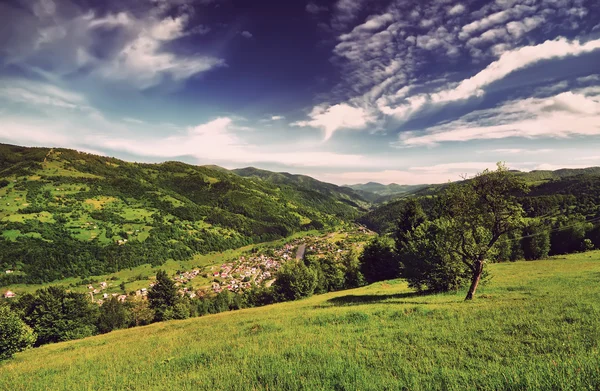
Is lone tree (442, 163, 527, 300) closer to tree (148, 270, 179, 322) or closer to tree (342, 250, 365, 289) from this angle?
tree (342, 250, 365, 289)

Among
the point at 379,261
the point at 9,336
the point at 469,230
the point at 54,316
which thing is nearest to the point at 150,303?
the point at 54,316

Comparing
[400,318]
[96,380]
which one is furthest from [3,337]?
[400,318]

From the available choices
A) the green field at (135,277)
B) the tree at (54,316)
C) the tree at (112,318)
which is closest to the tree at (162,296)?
the tree at (54,316)

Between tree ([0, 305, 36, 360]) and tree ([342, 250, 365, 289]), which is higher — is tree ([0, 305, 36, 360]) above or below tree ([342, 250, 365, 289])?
above

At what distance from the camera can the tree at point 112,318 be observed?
63375 millimetres

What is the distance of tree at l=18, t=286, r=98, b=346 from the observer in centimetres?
4662

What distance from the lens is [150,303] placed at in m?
60.4

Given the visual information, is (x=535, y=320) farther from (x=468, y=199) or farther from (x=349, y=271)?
(x=349, y=271)

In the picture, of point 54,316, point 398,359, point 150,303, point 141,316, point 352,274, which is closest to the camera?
point 398,359

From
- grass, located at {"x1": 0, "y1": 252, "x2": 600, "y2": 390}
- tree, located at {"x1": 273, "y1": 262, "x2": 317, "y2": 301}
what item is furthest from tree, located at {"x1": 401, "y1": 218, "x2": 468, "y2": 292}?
tree, located at {"x1": 273, "y1": 262, "x2": 317, "y2": 301}

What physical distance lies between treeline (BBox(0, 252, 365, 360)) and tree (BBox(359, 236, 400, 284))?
3.00 meters

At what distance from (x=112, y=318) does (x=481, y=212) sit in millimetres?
84314

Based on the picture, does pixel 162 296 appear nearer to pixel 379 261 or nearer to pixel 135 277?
pixel 379 261

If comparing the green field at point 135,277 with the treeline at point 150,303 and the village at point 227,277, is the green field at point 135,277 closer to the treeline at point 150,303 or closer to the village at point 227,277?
the village at point 227,277
